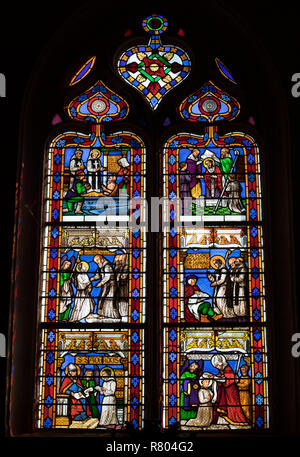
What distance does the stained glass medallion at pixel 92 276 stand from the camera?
25.5 ft

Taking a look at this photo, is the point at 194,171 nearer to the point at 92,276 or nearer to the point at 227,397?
the point at 92,276

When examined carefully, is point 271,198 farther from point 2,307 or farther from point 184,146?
point 2,307

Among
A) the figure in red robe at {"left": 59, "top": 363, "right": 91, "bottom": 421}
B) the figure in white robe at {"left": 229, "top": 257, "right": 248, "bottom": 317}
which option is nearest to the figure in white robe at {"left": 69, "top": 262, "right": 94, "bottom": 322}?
the figure in red robe at {"left": 59, "top": 363, "right": 91, "bottom": 421}

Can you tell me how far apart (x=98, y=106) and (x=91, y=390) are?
2.80 m

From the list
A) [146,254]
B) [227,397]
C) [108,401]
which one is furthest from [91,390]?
[146,254]

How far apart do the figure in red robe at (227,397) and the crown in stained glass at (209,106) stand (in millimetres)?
2389

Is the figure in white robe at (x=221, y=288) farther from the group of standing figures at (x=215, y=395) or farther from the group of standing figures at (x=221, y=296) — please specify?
the group of standing figures at (x=215, y=395)

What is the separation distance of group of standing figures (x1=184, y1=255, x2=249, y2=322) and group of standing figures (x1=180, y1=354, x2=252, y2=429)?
0.40 metres

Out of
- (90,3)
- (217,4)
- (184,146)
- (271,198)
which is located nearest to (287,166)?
(271,198)

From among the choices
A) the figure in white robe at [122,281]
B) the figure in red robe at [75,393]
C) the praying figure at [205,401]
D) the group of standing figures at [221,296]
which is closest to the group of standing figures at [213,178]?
the group of standing figures at [221,296]

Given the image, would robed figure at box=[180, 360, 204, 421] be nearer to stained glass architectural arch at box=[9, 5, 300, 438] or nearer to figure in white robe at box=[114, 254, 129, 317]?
stained glass architectural arch at box=[9, 5, 300, 438]

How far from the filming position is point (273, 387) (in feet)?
25.3
